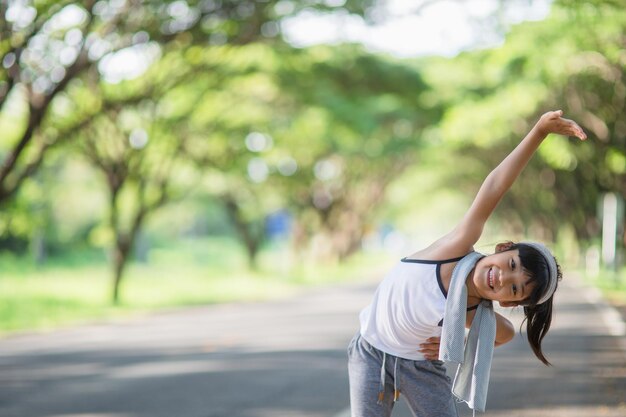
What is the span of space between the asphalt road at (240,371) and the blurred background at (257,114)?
1828 mm

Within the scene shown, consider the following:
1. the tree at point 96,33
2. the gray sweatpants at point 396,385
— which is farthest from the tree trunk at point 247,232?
the gray sweatpants at point 396,385

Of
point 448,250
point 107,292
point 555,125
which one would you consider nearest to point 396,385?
point 448,250

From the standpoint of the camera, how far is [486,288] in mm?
3363

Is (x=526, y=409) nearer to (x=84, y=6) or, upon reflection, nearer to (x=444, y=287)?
(x=444, y=287)

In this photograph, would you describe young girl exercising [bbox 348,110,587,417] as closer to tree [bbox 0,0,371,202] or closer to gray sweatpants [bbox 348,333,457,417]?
gray sweatpants [bbox 348,333,457,417]

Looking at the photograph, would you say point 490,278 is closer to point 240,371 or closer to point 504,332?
point 504,332

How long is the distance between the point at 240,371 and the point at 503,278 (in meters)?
7.11

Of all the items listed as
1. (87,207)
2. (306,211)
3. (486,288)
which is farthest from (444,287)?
(87,207)

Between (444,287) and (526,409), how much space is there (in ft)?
15.6

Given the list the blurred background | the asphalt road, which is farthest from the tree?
the asphalt road

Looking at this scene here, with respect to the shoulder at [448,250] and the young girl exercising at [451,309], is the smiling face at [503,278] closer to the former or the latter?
the young girl exercising at [451,309]

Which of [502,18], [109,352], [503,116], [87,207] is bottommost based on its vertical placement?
[87,207]

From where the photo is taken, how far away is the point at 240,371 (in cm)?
1013

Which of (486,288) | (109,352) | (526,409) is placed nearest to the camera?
(486,288)
